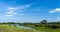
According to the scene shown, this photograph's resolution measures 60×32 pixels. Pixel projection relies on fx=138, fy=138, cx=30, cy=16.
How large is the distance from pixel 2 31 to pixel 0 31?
40cm

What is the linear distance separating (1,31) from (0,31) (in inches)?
8.5

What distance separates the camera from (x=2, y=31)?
26844mm

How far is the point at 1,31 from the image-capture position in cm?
2658

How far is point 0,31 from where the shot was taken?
1049 inches

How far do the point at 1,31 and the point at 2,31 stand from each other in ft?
0.99
